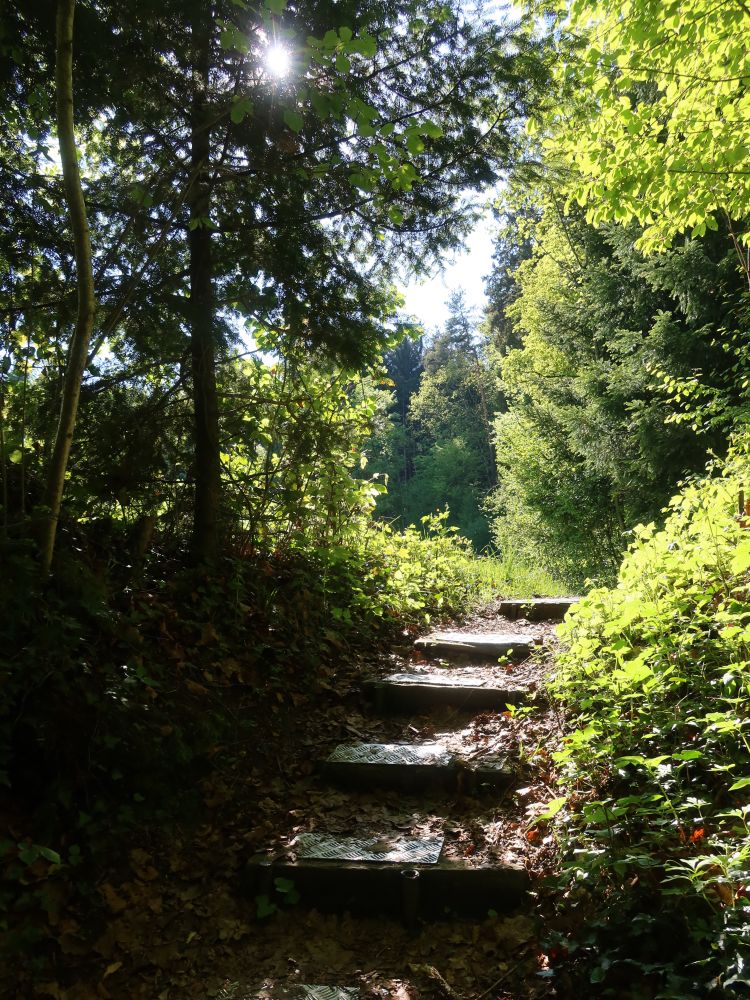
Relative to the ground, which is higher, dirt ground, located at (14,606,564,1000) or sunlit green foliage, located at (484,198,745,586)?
sunlit green foliage, located at (484,198,745,586)

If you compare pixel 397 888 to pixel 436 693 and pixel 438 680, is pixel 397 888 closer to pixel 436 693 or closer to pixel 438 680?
pixel 436 693

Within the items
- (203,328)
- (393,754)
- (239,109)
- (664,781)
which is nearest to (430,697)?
(393,754)

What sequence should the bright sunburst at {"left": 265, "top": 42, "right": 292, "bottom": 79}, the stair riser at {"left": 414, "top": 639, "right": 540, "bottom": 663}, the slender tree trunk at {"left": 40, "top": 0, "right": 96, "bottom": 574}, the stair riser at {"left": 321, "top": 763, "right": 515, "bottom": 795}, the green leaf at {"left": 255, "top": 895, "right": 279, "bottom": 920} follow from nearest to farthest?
the green leaf at {"left": 255, "top": 895, "right": 279, "bottom": 920}
the slender tree trunk at {"left": 40, "top": 0, "right": 96, "bottom": 574}
the stair riser at {"left": 321, "top": 763, "right": 515, "bottom": 795}
the bright sunburst at {"left": 265, "top": 42, "right": 292, "bottom": 79}
the stair riser at {"left": 414, "top": 639, "right": 540, "bottom": 663}

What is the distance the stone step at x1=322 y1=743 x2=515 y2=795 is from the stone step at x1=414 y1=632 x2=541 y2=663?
5.12 ft

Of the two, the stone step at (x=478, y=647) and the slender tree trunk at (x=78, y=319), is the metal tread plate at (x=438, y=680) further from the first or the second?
the slender tree trunk at (x=78, y=319)

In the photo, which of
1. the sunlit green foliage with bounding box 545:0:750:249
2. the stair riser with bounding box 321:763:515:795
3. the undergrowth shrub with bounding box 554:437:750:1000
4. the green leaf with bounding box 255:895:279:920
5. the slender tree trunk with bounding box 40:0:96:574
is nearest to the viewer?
the undergrowth shrub with bounding box 554:437:750:1000

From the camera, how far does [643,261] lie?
394 inches

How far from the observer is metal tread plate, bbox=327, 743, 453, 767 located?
3609 millimetres

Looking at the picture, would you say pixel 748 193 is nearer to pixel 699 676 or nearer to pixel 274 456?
pixel 699 676

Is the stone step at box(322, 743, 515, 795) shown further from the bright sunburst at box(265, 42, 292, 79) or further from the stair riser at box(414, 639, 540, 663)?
the bright sunburst at box(265, 42, 292, 79)

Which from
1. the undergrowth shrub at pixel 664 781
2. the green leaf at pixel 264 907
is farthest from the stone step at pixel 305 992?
the undergrowth shrub at pixel 664 781

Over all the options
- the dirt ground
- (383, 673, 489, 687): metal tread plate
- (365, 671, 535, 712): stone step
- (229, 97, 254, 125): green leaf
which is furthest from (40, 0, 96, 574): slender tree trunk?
(383, 673, 489, 687): metal tread plate

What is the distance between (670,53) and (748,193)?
1.14 meters

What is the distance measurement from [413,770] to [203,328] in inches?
124
